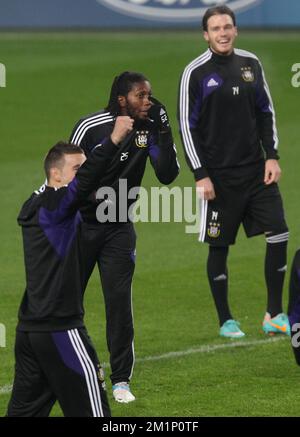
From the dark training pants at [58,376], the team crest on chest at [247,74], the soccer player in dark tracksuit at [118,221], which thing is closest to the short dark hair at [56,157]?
the dark training pants at [58,376]

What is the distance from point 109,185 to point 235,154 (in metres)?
1.93

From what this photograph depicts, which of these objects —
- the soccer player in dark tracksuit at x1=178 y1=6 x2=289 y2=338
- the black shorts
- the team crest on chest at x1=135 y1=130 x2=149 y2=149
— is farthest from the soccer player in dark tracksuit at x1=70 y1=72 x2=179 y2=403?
the black shorts

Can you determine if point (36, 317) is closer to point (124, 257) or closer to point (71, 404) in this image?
point (71, 404)

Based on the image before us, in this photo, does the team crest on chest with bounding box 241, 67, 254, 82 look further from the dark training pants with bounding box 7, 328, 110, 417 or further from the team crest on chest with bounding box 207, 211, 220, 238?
the dark training pants with bounding box 7, 328, 110, 417

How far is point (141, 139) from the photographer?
9438 millimetres

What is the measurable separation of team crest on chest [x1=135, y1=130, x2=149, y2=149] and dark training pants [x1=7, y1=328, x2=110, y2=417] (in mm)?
2031

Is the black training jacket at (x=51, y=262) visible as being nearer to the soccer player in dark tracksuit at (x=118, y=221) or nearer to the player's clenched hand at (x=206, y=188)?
the soccer player in dark tracksuit at (x=118, y=221)

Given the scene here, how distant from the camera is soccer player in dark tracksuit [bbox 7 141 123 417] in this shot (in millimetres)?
7586

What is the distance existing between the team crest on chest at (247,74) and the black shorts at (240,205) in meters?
0.69

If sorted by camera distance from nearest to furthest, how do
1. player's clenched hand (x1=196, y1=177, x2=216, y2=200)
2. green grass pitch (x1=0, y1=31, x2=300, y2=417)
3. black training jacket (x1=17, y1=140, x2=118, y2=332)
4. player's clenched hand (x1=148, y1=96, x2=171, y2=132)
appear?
black training jacket (x1=17, y1=140, x2=118, y2=332)
player's clenched hand (x1=148, y1=96, x2=171, y2=132)
green grass pitch (x1=0, y1=31, x2=300, y2=417)
player's clenched hand (x1=196, y1=177, x2=216, y2=200)

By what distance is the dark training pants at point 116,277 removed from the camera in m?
9.42

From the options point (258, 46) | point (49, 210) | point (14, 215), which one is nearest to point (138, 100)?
point (49, 210)

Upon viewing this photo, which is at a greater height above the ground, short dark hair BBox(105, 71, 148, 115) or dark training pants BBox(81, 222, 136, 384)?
short dark hair BBox(105, 71, 148, 115)
